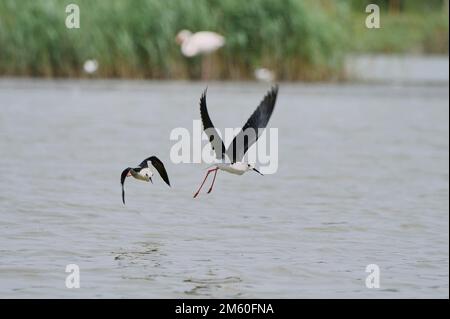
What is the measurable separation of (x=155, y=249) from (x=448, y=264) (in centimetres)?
172

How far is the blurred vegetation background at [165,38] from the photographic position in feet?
64.4

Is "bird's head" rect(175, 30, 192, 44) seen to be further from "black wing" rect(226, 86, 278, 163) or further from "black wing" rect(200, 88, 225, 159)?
"black wing" rect(200, 88, 225, 159)

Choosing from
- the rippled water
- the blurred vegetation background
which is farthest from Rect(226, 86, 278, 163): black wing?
the blurred vegetation background

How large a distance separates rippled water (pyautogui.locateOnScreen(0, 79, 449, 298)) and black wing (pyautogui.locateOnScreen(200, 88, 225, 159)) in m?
0.66

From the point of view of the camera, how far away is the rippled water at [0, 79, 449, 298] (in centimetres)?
701

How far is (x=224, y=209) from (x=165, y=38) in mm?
11086

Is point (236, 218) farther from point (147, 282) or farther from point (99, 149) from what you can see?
point (99, 149)

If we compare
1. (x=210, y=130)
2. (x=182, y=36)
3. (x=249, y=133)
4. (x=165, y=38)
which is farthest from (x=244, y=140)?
(x=165, y=38)

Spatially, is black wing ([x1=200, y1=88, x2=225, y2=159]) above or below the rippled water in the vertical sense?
above

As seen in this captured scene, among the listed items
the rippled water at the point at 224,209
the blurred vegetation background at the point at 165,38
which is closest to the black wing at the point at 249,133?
the rippled water at the point at 224,209

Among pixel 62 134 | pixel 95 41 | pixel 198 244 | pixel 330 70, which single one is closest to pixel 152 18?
pixel 95 41

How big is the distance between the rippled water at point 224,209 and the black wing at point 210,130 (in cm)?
66

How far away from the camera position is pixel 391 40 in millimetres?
30125

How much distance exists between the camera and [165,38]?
20312 mm
